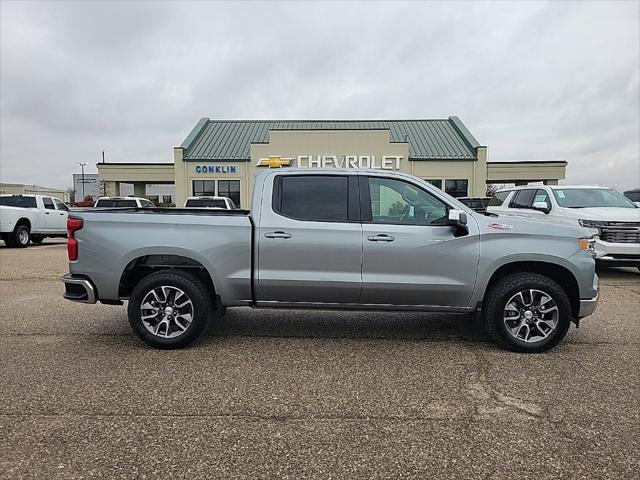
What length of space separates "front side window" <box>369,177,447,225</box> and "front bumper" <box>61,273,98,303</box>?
9.74 ft

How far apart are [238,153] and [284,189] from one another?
Result: 26.6m

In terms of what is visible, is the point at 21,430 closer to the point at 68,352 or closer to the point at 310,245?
the point at 68,352

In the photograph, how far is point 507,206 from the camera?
38.5ft

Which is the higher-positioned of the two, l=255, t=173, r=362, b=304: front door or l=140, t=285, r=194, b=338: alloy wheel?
l=255, t=173, r=362, b=304: front door

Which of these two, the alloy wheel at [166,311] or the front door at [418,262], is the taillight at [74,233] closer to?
the alloy wheel at [166,311]

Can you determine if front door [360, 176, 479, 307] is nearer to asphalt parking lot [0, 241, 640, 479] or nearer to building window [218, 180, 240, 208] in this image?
asphalt parking lot [0, 241, 640, 479]

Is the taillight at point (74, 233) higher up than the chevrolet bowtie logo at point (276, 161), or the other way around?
the chevrolet bowtie logo at point (276, 161)

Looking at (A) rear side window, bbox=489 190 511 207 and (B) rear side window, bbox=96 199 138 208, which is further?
(B) rear side window, bbox=96 199 138 208

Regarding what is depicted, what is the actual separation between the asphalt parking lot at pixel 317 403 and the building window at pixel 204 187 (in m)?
25.2

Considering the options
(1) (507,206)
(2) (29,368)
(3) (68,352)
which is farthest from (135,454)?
(1) (507,206)

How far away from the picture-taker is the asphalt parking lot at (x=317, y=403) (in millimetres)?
2744

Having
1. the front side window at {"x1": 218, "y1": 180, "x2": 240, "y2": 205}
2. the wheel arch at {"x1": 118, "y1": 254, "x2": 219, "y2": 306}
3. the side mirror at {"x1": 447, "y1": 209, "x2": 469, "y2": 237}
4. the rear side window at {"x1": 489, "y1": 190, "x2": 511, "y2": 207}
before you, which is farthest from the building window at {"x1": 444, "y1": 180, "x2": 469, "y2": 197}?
the wheel arch at {"x1": 118, "y1": 254, "x2": 219, "y2": 306}

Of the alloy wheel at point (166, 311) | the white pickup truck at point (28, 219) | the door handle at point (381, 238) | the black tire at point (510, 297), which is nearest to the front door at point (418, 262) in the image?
the door handle at point (381, 238)

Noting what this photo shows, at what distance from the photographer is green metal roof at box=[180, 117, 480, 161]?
3014 cm
